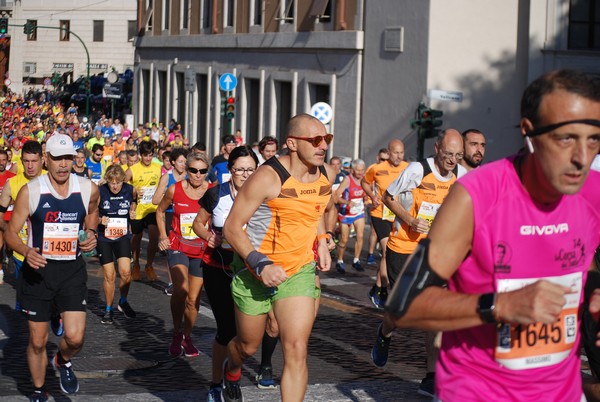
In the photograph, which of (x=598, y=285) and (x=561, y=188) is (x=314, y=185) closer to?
(x=598, y=285)

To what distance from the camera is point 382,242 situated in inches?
534

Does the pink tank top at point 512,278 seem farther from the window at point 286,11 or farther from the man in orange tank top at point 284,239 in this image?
the window at point 286,11

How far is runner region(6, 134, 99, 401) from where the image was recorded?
7734 mm

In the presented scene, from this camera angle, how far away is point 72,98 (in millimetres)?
64625

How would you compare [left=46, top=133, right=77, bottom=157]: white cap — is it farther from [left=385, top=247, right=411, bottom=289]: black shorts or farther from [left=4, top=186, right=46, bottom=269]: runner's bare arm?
[left=385, top=247, right=411, bottom=289]: black shorts

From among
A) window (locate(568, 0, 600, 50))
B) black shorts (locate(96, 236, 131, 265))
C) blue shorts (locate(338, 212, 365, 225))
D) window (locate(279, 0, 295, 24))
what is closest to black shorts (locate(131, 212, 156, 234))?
black shorts (locate(96, 236, 131, 265))

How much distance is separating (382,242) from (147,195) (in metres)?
3.73

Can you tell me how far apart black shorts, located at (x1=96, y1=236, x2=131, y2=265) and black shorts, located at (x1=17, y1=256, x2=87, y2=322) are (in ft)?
13.5

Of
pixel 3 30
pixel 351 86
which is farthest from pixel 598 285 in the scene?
pixel 3 30

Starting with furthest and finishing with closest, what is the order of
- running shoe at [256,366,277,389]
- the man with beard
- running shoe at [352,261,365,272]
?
running shoe at [352,261,365,272] → the man with beard → running shoe at [256,366,277,389]

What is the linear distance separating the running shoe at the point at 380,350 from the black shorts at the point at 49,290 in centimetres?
227

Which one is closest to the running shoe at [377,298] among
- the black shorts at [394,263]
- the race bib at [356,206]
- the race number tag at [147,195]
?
the black shorts at [394,263]

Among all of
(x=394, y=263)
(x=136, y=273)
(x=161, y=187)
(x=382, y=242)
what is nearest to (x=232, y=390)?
(x=394, y=263)

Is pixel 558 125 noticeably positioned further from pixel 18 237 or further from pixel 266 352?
pixel 266 352
